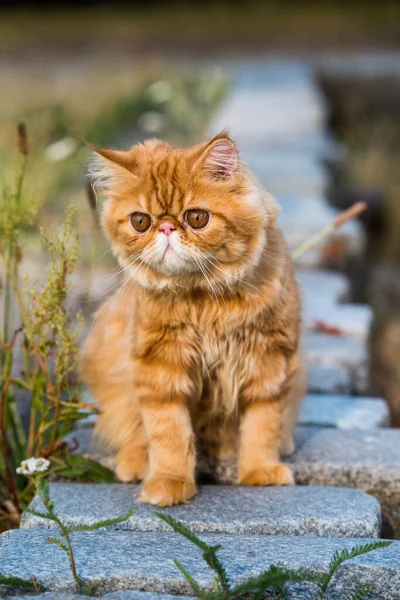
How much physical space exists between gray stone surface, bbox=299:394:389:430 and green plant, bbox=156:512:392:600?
115 centimetres

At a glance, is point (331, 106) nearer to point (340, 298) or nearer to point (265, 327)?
point (340, 298)

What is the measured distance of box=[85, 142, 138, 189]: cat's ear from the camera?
235 cm

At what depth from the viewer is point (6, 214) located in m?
2.59

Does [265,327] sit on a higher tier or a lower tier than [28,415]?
higher

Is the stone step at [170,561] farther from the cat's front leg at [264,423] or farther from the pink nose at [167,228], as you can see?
the pink nose at [167,228]

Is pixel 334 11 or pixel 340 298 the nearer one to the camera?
pixel 340 298

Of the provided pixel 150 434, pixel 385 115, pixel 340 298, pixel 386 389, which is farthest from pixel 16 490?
pixel 385 115

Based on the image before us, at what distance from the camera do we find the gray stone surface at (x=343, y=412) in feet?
9.91

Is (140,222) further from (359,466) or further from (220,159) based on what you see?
(359,466)

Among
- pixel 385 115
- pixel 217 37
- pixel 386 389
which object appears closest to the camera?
pixel 386 389

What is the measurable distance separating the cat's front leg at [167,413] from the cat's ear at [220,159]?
48 cm

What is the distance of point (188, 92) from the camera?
9.45 m

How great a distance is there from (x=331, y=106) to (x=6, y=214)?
7936mm

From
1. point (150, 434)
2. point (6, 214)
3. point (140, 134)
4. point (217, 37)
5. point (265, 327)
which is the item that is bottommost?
point (150, 434)
